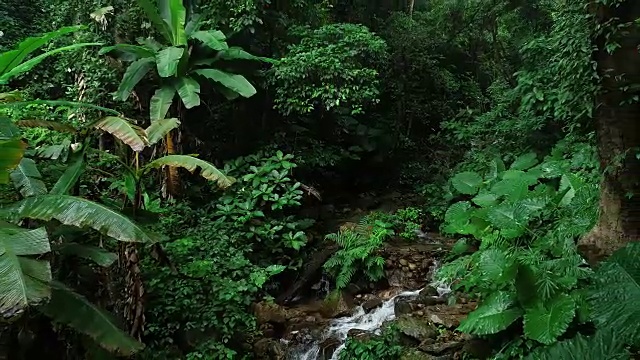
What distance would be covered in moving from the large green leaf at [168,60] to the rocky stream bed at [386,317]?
11.0 feet

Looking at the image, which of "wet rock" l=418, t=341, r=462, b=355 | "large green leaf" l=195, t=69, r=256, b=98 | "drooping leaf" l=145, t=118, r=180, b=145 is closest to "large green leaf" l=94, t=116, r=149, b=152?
"drooping leaf" l=145, t=118, r=180, b=145

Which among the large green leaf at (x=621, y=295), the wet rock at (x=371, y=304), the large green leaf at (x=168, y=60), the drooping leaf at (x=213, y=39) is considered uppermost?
the drooping leaf at (x=213, y=39)

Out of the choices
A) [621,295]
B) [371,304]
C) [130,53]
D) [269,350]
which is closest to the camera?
[621,295]

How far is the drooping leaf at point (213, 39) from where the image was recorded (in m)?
6.73

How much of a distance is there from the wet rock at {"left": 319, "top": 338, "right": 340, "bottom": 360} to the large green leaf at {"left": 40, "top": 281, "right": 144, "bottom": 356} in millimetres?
2251

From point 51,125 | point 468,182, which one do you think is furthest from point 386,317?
point 51,125

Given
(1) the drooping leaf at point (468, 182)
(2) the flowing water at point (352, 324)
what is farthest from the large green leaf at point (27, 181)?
(1) the drooping leaf at point (468, 182)

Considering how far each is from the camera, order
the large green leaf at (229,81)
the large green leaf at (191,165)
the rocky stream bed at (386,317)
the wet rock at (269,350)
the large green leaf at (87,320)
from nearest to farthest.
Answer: the large green leaf at (87,320), the large green leaf at (191,165), the rocky stream bed at (386,317), the wet rock at (269,350), the large green leaf at (229,81)

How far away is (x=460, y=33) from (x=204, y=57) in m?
5.92

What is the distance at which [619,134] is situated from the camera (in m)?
3.85

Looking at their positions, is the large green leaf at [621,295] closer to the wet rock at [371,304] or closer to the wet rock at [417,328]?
the wet rock at [417,328]

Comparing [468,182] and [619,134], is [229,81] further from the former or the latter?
[619,134]

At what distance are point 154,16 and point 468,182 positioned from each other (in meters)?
5.46

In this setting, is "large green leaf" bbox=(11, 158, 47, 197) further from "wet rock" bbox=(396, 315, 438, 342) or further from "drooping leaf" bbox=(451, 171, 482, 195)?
"drooping leaf" bbox=(451, 171, 482, 195)
